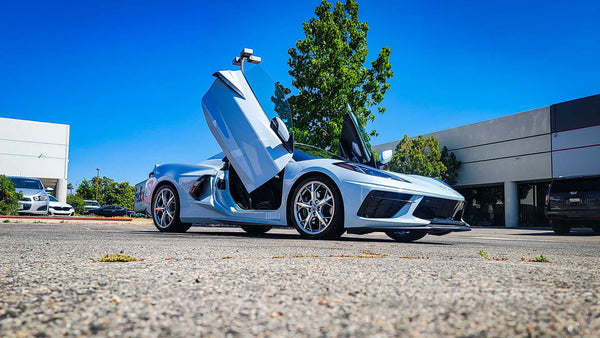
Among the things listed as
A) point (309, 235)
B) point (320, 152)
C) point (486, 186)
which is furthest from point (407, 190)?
point (486, 186)

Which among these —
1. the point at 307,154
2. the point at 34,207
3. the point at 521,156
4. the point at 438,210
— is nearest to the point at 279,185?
the point at 307,154

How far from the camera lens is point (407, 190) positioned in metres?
5.17

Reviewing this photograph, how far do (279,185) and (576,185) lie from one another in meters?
7.80

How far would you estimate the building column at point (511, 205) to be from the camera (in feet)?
90.0

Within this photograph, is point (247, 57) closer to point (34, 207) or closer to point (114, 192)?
point (34, 207)

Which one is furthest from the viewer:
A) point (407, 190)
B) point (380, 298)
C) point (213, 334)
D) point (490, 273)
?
point (407, 190)

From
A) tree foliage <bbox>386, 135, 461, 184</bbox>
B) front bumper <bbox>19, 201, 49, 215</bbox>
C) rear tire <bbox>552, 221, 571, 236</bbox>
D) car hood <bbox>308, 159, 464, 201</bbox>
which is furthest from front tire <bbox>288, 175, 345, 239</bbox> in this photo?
tree foliage <bbox>386, 135, 461, 184</bbox>

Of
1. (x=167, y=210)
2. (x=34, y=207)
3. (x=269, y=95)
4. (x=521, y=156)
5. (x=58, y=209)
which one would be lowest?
(x=58, y=209)

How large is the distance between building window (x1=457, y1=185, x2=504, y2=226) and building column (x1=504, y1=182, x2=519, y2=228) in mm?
987

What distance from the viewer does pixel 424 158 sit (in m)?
29.6

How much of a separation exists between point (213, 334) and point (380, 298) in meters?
0.62

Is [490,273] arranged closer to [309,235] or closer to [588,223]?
[309,235]

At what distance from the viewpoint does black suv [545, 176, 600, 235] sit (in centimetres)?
1038

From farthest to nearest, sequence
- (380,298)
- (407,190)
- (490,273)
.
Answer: (407,190) → (490,273) → (380,298)
